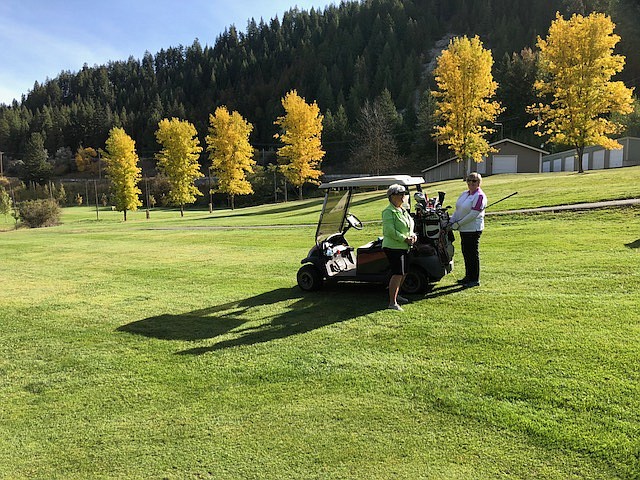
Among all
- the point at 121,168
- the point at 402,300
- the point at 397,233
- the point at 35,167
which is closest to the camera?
the point at 397,233

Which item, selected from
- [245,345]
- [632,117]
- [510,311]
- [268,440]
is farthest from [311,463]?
[632,117]

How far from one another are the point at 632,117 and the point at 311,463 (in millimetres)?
76905

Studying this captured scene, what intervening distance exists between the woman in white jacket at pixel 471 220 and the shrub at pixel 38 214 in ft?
167

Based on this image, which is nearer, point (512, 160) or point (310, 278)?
point (310, 278)

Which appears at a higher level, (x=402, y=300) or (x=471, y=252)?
(x=471, y=252)

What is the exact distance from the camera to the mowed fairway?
11.3 ft

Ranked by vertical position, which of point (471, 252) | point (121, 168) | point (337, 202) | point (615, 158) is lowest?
point (471, 252)

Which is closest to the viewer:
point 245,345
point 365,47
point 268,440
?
point 268,440

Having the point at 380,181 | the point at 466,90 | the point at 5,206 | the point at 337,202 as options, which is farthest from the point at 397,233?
the point at 5,206

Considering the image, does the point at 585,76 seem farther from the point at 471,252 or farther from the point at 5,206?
the point at 5,206

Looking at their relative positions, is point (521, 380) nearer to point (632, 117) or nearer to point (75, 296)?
point (75, 296)

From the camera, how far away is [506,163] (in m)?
54.8

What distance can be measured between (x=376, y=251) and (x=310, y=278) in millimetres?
1481

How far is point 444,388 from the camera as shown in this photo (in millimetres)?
4348
